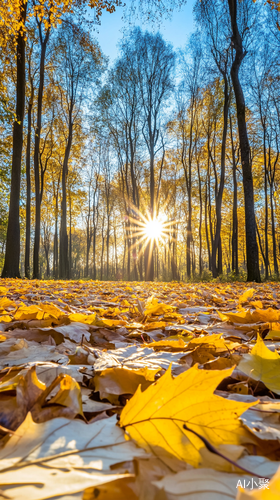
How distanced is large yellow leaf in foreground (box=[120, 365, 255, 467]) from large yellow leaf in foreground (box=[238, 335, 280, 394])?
319 mm

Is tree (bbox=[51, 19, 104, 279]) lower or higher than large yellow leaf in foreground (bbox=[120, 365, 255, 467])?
higher

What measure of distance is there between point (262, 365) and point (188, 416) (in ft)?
1.31

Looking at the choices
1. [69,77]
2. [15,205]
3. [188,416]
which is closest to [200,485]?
[188,416]

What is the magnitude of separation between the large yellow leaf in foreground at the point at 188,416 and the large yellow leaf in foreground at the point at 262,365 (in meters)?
0.32

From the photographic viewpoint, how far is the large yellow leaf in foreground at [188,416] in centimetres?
41

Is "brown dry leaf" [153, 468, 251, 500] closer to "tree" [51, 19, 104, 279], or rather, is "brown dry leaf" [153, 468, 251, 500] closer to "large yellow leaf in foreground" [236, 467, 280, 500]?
"large yellow leaf in foreground" [236, 467, 280, 500]

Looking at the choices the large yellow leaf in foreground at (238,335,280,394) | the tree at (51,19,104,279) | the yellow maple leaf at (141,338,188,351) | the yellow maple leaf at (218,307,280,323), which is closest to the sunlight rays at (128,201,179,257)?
the tree at (51,19,104,279)

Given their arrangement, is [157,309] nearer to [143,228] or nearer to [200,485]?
[200,485]

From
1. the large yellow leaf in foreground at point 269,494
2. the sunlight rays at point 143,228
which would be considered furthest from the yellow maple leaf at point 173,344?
the sunlight rays at point 143,228

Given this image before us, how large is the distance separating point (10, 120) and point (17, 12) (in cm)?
231

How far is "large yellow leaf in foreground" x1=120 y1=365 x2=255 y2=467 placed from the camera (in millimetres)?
414

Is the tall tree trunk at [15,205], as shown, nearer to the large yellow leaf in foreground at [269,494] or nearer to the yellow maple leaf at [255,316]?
the yellow maple leaf at [255,316]

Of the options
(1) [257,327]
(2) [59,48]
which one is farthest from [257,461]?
(2) [59,48]

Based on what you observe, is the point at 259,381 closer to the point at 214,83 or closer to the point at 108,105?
the point at 214,83
